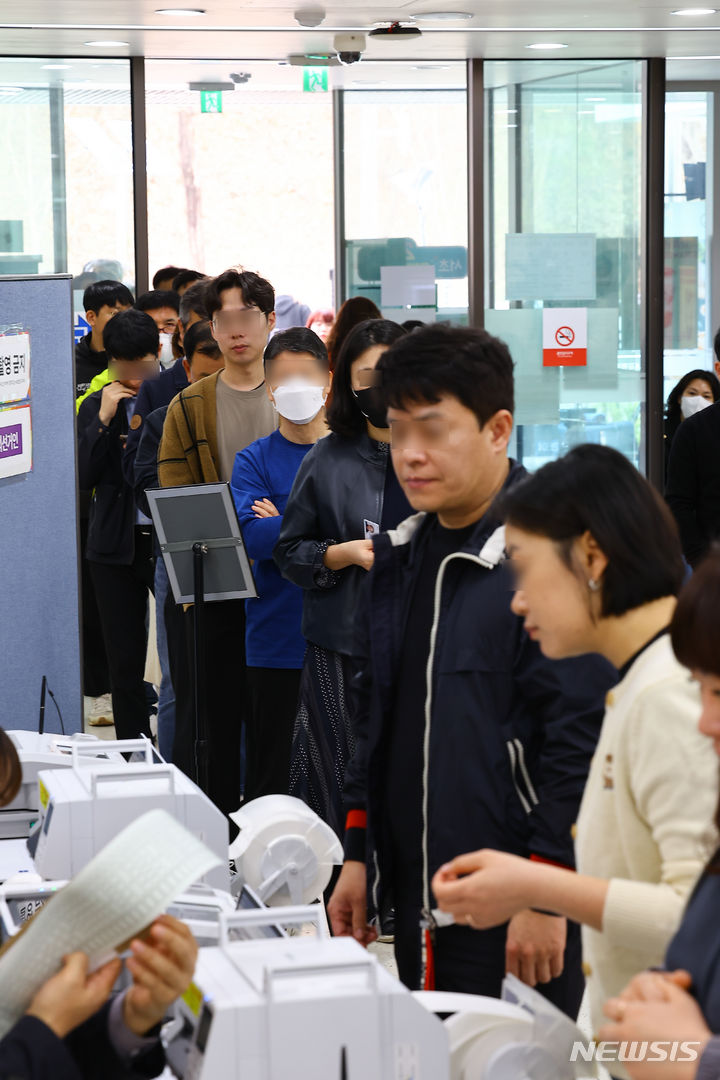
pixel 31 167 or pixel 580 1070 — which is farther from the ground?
pixel 31 167

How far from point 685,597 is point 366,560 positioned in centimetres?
190

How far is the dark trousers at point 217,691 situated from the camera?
3912 millimetres

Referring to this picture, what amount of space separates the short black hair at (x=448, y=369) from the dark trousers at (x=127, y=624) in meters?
3.01

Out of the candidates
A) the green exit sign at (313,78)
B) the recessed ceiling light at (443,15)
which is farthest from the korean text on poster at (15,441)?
→ the green exit sign at (313,78)

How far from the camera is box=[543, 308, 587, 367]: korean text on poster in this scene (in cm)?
746

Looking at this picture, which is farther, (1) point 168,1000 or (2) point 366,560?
(2) point 366,560

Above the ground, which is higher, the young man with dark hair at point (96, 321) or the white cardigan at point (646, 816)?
the young man with dark hair at point (96, 321)

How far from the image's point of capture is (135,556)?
477 cm

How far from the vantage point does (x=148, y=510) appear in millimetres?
4207

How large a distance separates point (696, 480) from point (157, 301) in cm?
281

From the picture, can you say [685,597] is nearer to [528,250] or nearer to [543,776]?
[543,776]

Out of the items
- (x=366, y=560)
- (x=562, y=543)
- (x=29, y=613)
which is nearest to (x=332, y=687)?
(x=366, y=560)

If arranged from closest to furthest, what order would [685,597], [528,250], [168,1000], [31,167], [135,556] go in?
1. [685,597]
2. [168,1000]
3. [135,556]
4. [31,167]
5. [528,250]

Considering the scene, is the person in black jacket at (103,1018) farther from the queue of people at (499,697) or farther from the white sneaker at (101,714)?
the white sneaker at (101,714)
